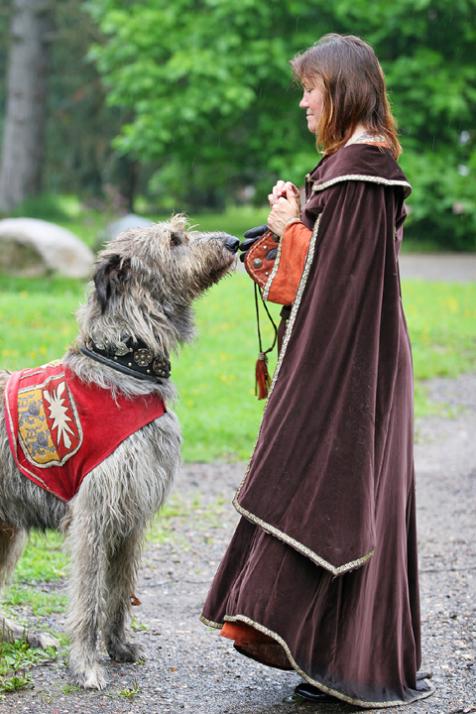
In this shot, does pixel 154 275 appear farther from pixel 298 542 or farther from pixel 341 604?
pixel 341 604

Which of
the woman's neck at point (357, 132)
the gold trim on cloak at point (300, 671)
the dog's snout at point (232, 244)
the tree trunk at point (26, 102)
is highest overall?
the tree trunk at point (26, 102)

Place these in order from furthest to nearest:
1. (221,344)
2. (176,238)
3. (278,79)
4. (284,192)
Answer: (278,79) < (221,344) < (176,238) < (284,192)

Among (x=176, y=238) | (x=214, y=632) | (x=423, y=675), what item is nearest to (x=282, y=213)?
(x=176, y=238)

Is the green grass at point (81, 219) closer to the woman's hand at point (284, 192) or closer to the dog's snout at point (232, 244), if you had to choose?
the dog's snout at point (232, 244)

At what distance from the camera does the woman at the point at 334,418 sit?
12.3 ft

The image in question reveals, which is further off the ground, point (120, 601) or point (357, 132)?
point (357, 132)

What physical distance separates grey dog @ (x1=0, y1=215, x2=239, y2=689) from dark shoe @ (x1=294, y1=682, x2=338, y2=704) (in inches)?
34.0

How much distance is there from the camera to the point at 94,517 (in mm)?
4273

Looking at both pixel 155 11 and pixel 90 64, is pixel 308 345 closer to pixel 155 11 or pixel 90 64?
pixel 155 11

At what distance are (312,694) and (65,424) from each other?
59.6 inches

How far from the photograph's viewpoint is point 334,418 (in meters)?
3.77

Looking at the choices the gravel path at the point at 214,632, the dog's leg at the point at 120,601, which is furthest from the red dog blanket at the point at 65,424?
the gravel path at the point at 214,632

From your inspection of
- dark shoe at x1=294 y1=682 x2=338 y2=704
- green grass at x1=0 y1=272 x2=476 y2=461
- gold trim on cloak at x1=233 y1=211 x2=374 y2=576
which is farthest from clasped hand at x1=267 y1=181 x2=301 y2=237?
green grass at x1=0 y1=272 x2=476 y2=461

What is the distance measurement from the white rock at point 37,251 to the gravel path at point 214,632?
8384mm
